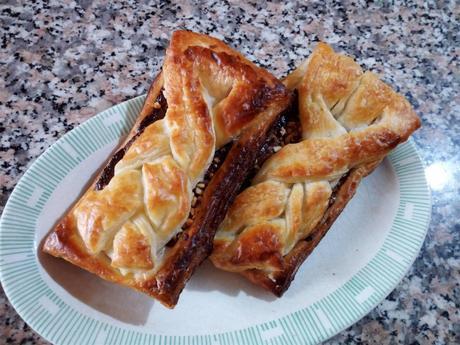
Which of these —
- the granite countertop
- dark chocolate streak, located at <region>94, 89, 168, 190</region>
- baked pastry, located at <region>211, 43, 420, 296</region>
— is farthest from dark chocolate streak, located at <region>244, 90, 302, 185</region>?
the granite countertop

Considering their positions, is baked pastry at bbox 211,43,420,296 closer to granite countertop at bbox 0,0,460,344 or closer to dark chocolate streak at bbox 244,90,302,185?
dark chocolate streak at bbox 244,90,302,185

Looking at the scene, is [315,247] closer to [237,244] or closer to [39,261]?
[237,244]

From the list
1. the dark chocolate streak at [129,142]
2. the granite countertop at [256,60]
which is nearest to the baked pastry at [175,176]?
the dark chocolate streak at [129,142]

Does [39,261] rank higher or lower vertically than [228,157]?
lower

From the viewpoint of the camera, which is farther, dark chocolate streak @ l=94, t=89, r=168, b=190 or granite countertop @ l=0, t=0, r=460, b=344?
granite countertop @ l=0, t=0, r=460, b=344

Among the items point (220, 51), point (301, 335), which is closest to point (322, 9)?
point (220, 51)

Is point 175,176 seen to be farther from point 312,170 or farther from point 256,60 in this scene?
point 256,60

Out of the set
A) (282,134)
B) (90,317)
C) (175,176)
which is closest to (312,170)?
(282,134)

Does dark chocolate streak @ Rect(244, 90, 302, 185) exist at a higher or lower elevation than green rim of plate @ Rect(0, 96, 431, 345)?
higher
